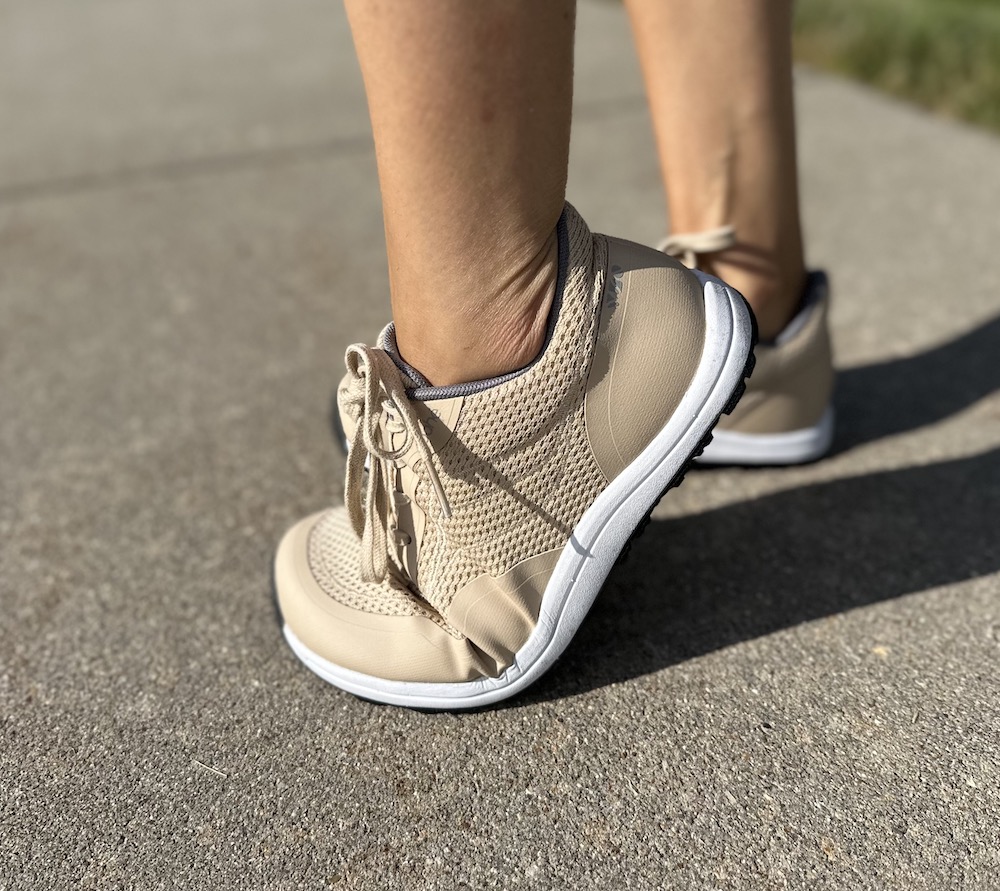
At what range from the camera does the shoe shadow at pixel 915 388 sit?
1688 mm

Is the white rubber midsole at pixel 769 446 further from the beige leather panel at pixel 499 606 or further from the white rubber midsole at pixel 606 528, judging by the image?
the beige leather panel at pixel 499 606

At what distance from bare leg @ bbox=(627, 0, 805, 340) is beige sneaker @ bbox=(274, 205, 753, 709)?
33 cm

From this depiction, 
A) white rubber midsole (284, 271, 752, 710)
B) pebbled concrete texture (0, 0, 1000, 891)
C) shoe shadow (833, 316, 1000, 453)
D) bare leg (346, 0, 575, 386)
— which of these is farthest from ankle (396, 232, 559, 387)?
shoe shadow (833, 316, 1000, 453)

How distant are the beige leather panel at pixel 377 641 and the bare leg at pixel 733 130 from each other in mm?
717

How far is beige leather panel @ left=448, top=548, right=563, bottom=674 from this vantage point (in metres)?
1.14

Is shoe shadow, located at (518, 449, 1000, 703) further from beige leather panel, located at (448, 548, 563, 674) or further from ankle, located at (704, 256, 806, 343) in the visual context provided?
ankle, located at (704, 256, 806, 343)

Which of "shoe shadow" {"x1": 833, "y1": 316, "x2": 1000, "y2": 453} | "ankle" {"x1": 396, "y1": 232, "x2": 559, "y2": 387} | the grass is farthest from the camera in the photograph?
the grass

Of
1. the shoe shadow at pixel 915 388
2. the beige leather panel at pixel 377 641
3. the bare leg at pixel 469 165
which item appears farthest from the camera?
the shoe shadow at pixel 915 388

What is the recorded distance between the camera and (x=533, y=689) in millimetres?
1201

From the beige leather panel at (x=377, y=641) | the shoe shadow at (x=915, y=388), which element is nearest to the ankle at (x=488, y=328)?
the beige leather panel at (x=377, y=641)

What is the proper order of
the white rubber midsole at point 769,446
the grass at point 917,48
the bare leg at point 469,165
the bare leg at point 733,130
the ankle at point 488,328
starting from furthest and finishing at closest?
the grass at point 917,48 → the white rubber midsole at point 769,446 → the bare leg at point 733,130 → the ankle at point 488,328 → the bare leg at point 469,165

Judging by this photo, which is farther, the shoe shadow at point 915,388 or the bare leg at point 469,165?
the shoe shadow at point 915,388

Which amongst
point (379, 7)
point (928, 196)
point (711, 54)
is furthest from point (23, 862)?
point (928, 196)

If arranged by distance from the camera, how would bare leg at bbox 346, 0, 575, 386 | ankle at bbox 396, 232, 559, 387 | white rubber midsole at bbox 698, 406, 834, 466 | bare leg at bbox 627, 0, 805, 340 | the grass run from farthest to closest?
the grass
white rubber midsole at bbox 698, 406, 834, 466
bare leg at bbox 627, 0, 805, 340
ankle at bbox 396, 232, 559, 387
bare leg at bbox 346, 0, 575, 386
